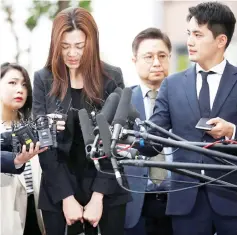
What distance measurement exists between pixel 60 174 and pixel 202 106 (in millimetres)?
626

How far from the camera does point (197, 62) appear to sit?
84.2 inches

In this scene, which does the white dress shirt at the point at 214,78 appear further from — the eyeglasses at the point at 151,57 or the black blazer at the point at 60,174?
the eyeglasses at the point at 151,57

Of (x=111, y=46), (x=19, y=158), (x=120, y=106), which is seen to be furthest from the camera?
(x=111, y=46)

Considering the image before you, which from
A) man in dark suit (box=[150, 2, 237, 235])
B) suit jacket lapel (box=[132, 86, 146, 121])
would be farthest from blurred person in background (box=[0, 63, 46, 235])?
man in dark suit (box=[150, 2, 237, 235])

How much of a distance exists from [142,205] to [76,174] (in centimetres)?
46

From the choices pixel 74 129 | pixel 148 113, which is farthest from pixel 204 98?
pixel 74 129

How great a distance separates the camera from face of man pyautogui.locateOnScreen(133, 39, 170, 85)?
253cm

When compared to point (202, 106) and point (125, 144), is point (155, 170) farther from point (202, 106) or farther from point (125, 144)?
Result: point (125, 144)

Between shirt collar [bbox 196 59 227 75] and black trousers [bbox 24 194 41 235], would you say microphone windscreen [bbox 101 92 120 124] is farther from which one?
black trousers [bbox 24 194 41 235]

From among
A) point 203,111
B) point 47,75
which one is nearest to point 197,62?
point 203,111

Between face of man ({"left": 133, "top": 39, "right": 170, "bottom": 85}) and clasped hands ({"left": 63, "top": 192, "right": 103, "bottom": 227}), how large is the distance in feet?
2.45

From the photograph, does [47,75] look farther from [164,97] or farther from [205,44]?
[205,44]

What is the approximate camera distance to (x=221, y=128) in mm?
1767

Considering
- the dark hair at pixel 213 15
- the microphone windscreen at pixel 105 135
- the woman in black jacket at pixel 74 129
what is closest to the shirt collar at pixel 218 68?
the dark hair at pixel 213 15
